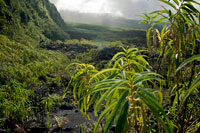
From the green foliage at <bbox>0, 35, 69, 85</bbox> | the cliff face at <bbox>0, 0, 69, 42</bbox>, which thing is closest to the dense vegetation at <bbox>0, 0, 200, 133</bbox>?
the green foliage at <bbox>0, 35, 69, 85</bbox>

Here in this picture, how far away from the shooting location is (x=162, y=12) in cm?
110

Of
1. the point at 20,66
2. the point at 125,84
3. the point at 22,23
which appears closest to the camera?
the point at 125,84

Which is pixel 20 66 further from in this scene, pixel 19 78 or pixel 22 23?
pixel 22 23

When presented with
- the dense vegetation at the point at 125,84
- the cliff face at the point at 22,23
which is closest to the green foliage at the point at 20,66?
the dense vegetation at the point at 125,84

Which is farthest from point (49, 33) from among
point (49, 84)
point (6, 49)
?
point (49, 84)

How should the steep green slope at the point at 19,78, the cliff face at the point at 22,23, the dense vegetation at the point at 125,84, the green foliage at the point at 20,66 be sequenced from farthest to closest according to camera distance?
the cliff face at the point at 22,23, the green foliage at the point at 20,66, the steep green slope at the point at 19,78, the dense vegetation at the point at 125,84

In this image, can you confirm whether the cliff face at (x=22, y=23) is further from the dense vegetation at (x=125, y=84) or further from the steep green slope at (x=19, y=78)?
the dense vegetation at (x=125, y=84)

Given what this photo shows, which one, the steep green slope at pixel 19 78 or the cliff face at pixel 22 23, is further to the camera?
the cliff face at pixel 22 23

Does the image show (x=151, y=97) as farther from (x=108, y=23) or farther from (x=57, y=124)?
Answer: (x=108, y=23)

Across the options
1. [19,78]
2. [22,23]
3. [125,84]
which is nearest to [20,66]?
[19,78]

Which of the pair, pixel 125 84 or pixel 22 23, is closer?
pixel 125 84

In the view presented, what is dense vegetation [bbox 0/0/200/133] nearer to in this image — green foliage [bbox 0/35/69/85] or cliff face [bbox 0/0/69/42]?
green foliage [bbox 0/35/69/85]

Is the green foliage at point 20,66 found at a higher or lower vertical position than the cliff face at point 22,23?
lower

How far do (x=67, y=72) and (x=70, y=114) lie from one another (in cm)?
314
